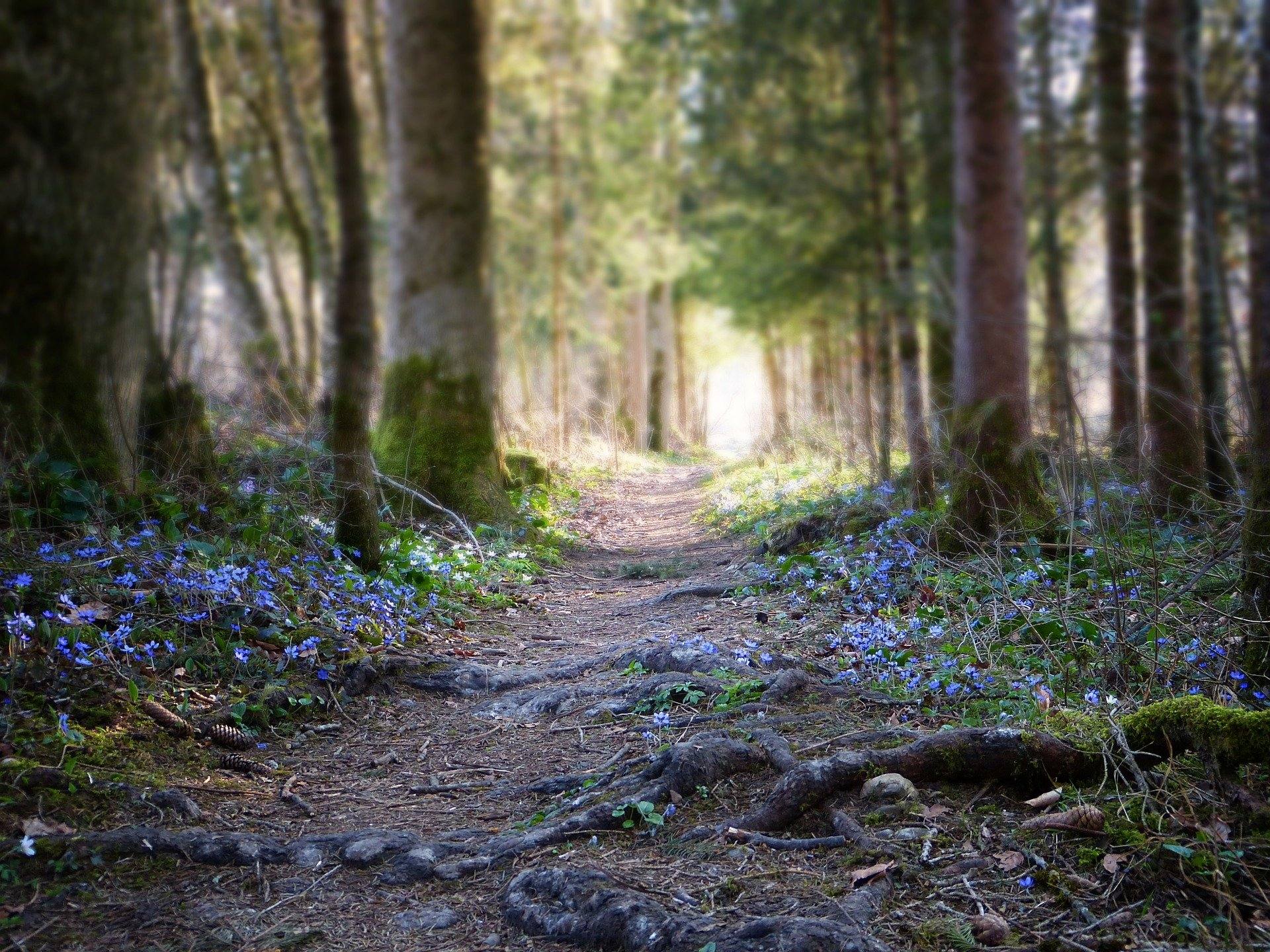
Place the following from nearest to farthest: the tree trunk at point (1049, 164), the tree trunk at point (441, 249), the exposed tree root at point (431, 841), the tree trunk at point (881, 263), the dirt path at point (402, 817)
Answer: the dirt path at point (402, 817) → the exposed tree root at point (431, 841) → the tree trunk at point (441, 249) → the tree trunk at point (1049, 164) → the tree trunk at point (881, 263)

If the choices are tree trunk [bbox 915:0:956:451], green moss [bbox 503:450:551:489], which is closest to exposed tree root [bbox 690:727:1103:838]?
green moss [bbox 503:450:551:489]

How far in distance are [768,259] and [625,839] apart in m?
12.4

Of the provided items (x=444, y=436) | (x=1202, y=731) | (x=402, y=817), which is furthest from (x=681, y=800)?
(x=444, y=436)

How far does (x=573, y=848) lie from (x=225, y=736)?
5.33ft

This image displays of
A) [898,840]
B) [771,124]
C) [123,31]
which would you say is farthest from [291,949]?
[771,124]

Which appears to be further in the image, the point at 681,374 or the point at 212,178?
the point at 681,374

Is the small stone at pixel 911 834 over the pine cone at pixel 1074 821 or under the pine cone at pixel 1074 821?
under

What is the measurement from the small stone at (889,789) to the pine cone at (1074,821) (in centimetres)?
33

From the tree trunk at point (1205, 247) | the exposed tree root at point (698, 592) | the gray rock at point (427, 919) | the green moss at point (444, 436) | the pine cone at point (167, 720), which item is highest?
the tree trunk at point (1205, 247)

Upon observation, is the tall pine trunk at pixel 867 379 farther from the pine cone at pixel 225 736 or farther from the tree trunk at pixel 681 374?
the tree trunk at pixel 681 374

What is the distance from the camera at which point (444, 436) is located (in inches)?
303

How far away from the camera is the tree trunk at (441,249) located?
7.64 metres

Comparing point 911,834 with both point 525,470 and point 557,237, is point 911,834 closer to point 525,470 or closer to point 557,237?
point 525,470

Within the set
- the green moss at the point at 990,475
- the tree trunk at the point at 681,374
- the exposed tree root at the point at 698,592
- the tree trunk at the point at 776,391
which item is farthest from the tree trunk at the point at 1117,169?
the tree trunk at the point at 681,374
